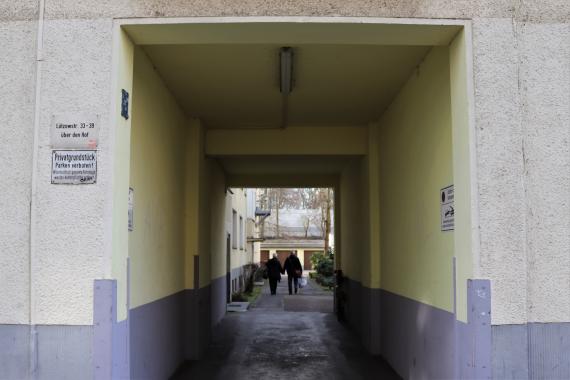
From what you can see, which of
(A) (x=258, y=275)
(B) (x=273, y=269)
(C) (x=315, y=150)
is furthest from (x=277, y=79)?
(A) (x=258, y=275)

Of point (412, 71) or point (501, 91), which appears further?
point (412, 71)

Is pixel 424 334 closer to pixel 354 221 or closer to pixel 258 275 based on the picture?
pixel 354 221

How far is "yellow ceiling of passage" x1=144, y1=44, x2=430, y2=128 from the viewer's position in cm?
622

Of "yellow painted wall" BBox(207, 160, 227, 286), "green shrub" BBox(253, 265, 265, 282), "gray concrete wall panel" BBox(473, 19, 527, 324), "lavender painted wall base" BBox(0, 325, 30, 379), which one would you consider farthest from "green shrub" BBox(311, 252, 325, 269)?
"lavender painted wall base" BBox(0, 325, 30, 379)

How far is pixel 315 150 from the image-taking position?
32.6ft

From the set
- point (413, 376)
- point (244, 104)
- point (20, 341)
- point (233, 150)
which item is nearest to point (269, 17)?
point (20, 341)

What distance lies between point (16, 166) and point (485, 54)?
369 cm

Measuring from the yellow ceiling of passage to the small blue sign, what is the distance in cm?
140

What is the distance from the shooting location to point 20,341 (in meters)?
4.40

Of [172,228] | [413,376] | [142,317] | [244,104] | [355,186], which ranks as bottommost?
[413,376]

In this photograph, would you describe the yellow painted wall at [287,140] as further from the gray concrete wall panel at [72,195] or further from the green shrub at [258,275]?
the green shrub at [258,275]

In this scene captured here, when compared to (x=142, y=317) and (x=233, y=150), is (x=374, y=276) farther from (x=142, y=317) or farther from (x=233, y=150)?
(x=142, y=317)

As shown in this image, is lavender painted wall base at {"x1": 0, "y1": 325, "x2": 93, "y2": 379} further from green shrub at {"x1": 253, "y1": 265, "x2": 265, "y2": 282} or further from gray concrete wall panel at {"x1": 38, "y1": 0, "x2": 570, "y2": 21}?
green shrub at {"x1": 253, "y1": 265, "x2": 265, "y2": 282}

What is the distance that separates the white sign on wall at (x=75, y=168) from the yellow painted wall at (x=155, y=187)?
45.4 inches
